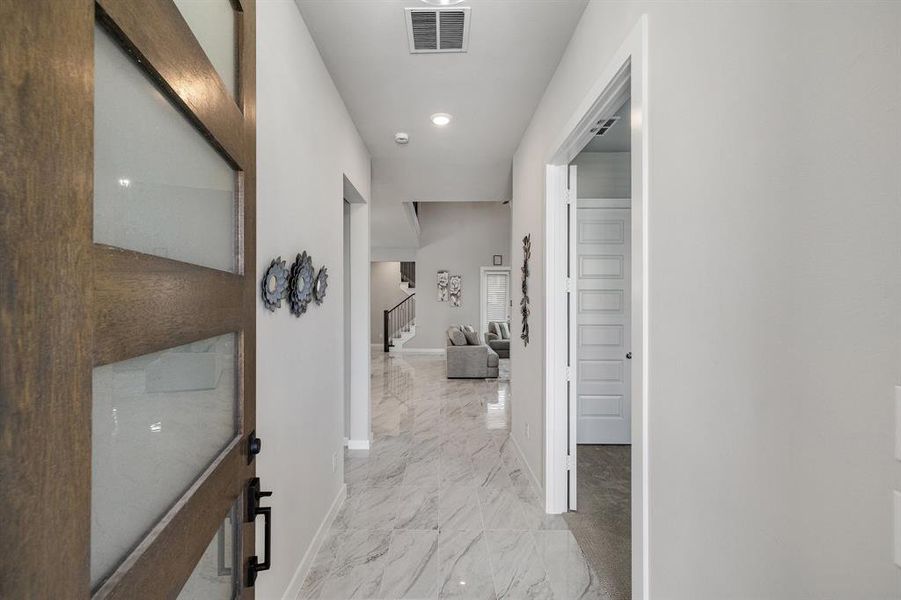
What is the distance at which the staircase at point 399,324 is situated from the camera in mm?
10852

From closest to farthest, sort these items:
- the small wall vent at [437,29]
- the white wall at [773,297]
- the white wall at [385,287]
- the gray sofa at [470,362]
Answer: the white wall at [773,297], the small wall vent at [437,29], the gray sofa at [470,362], the white wall at [385,287]

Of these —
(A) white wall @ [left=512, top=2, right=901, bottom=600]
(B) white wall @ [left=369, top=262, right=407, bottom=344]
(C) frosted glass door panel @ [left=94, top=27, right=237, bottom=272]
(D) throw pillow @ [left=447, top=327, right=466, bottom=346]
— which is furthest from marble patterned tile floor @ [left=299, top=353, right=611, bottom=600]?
(B) white wall @ [left=369, top=262, right=407, bottom=344]

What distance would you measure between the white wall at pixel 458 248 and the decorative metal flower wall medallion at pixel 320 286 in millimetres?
8191

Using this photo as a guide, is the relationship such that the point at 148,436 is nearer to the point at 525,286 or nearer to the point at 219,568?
the point at 219,568

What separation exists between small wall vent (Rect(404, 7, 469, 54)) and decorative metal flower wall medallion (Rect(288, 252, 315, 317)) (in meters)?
1.23

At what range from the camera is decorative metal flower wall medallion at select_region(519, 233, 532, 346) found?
11.3 feet

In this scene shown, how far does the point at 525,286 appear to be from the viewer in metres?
3.57

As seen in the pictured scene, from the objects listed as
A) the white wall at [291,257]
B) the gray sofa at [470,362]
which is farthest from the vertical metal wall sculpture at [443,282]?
the white wall at [291,257]

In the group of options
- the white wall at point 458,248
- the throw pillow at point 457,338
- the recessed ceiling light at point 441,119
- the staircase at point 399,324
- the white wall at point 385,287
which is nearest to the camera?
Answer: the recessed ceiling light at point 441,119

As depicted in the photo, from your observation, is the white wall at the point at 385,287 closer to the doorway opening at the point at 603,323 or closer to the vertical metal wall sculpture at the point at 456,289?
the vertical metal wall sculpture at the point at 456,289

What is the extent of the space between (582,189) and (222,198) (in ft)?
12.3

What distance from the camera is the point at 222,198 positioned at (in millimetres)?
938

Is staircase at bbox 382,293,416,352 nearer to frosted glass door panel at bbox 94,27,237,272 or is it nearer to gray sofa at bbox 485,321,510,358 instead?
gray sofa at bbox 485,321,510,358

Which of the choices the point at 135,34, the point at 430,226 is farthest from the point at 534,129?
the point at 430,226
